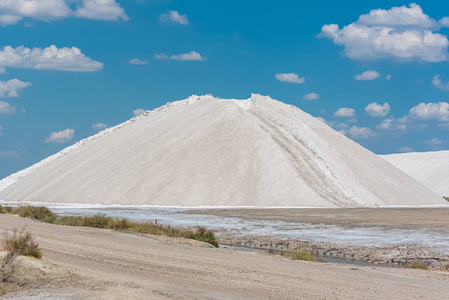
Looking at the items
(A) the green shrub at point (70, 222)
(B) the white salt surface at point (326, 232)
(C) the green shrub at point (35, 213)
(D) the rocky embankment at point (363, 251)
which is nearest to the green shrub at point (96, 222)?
(A) the green shrub at point (70, 222)

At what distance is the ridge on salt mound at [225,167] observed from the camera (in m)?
47.3

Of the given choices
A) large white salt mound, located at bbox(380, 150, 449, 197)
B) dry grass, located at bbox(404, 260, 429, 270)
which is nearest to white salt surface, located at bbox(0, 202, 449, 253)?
dry grass, located at bbox(404, 260, 429, 270)

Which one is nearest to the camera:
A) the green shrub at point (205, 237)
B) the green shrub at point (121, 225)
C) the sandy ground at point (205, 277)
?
the sandy ground at point (205, 277)

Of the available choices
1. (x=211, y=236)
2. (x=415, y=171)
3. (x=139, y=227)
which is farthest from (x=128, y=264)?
(x=415, y=171)

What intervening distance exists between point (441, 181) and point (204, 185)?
212 feet

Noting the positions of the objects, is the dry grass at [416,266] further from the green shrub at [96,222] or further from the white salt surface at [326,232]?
the green shrub at [96,222]

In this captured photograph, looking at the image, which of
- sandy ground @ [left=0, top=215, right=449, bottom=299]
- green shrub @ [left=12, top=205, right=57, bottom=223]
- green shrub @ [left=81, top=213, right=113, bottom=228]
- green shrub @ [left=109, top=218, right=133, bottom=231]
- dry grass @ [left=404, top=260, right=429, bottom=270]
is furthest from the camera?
green shrub @ [left=12, top=205, right=57, bottom=223]

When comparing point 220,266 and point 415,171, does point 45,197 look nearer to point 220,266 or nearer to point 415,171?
point 220,266

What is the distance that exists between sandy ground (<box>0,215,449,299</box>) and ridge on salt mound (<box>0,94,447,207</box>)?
30.2 m

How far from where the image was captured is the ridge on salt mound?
4731 centimetres

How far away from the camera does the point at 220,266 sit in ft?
44.2

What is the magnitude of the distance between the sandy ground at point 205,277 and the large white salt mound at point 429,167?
86.7m

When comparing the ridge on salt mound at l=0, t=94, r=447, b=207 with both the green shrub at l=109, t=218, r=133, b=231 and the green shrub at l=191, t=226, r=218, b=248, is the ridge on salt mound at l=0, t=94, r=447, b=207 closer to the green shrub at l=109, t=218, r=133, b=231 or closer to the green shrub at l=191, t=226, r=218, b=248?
the green shrub at l=109, t=218, r=133, b=231

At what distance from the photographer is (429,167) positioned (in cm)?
11000
